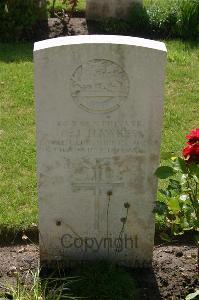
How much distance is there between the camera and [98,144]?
3.85 meters

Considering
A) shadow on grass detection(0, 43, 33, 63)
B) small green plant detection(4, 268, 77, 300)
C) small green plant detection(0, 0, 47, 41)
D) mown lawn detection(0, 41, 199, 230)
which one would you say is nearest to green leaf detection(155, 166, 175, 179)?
small green plant detection(4, 268, 77, 300)

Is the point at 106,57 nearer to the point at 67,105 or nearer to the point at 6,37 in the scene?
the point at 67,105

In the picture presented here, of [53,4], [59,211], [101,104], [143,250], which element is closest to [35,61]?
[101,104]

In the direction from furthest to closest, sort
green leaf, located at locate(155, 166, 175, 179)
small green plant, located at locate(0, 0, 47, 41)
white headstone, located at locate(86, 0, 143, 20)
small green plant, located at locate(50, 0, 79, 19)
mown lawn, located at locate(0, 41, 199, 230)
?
white headstone, located at locate(86, 0, 143, 20), small green plant, located at locate(50, 0, 79, 19), small green plant, located at locate(0, 0, 47, 41), mown lawn, located at locate(0, 41, 199, 230), green leaf, located at locate(155, 166, 175, 179)

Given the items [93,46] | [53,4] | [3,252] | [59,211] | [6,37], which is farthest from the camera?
[53,4]

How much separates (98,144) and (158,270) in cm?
102

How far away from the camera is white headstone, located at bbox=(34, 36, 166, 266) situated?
361cm

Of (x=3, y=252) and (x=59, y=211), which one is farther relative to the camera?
(x=3, y=252)

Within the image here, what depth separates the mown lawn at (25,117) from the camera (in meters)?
4.93

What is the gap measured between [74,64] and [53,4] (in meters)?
5.65

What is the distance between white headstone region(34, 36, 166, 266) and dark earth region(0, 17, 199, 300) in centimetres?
12

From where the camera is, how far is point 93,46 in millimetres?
3566

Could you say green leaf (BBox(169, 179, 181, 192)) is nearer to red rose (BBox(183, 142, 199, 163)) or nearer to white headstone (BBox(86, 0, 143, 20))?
red rose (BBox(183, 142, 199, 163))

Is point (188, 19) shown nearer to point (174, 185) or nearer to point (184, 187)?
point (184, 187)
